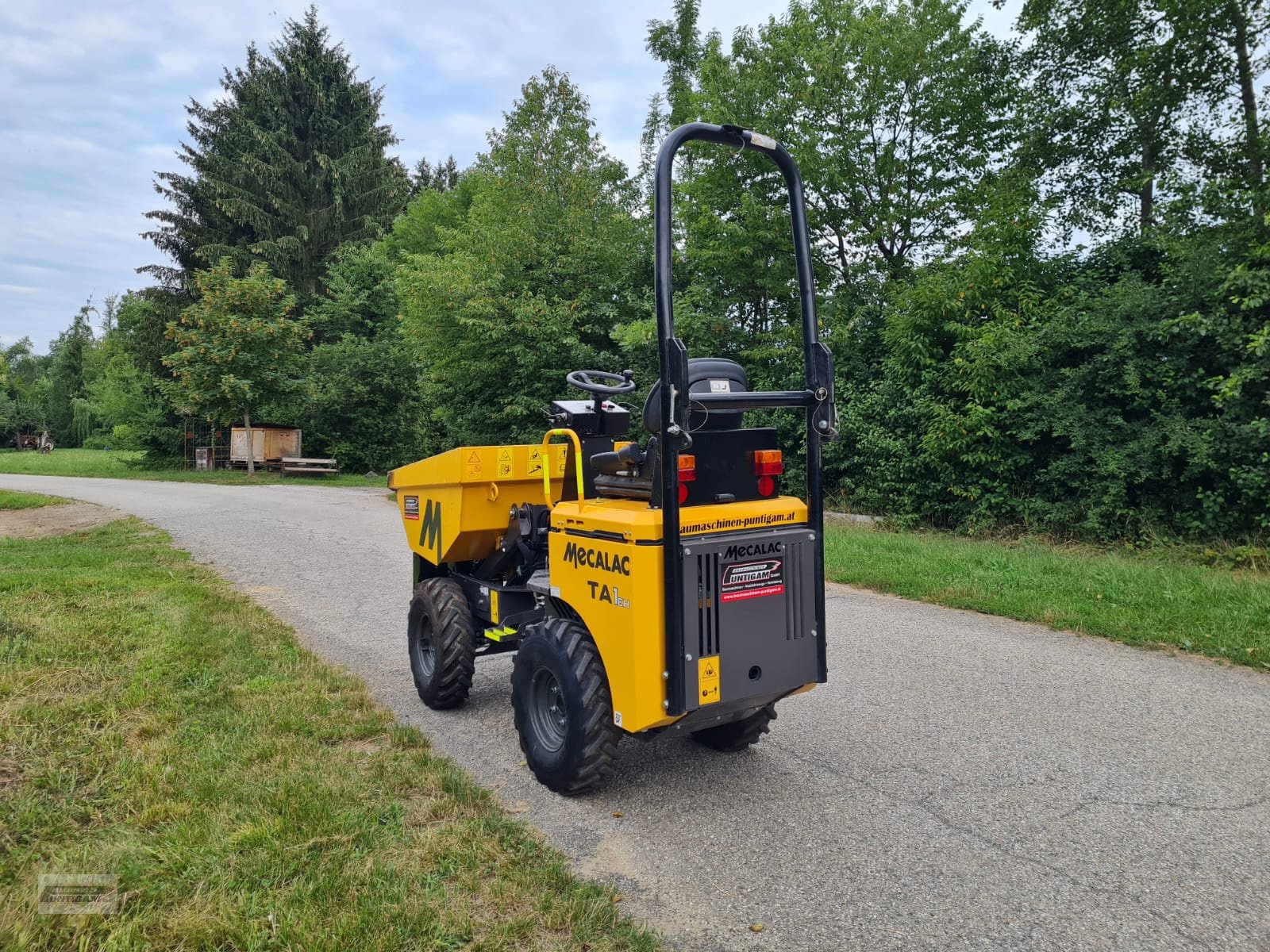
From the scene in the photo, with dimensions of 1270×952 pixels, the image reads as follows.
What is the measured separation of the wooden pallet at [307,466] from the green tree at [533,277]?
898cm

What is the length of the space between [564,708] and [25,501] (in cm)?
1849

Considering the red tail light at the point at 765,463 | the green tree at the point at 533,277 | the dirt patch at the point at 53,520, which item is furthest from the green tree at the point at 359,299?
the red tail light at the point at 765,463

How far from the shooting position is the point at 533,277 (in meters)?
19.5

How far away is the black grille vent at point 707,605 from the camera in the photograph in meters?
3.41

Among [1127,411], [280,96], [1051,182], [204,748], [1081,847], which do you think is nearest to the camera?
[1081,847]

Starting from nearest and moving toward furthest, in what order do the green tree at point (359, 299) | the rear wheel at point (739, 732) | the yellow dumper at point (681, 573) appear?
the yellow dumper at point (681, 573), the rear wheel at point (739, 732), the green tree at point (359, 299)

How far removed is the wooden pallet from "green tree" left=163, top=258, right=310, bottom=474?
1310mm

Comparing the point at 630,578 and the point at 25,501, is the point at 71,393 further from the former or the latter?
the point at 630,578

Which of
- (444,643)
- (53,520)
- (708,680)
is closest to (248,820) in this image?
(444,643)

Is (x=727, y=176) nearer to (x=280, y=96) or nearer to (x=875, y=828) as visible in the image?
(x=875, y=828)

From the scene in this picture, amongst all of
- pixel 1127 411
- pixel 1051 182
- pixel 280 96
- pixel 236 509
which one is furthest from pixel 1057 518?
pixel 280 96

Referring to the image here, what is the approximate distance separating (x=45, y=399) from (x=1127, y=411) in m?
80.2

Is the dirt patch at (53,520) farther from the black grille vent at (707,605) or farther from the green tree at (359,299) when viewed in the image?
the green tree at (359,299)

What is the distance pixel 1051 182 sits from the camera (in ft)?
52.2
